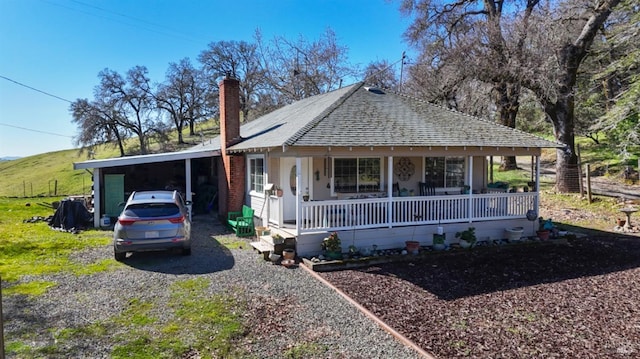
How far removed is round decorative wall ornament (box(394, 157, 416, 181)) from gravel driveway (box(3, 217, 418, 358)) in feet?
17.7

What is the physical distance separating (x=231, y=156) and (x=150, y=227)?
17.8ft

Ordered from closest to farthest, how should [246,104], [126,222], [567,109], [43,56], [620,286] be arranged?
[620,286] → [126,222] → [43,56] → [567,109] → [246,104]

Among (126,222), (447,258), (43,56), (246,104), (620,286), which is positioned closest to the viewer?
(620,286)

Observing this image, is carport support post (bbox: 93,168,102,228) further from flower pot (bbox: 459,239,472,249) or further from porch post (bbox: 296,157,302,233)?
flower pot (bbox: 459,239,472,249)

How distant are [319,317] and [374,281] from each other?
218 centimetres

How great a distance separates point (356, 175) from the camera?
12.4m

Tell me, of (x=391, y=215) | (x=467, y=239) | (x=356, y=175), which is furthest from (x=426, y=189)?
(x=391, y=215)

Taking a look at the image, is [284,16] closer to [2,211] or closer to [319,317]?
[2,211]

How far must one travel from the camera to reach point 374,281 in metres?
8.12

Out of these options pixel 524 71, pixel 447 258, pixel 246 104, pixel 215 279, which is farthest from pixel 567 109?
pixel 246 104

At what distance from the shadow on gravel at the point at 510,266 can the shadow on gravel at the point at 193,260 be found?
353 cm

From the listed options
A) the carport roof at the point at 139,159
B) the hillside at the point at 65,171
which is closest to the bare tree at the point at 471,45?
the hillside at the point at 65,171

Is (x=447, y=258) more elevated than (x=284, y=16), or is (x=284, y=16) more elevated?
(x=284, y=16)

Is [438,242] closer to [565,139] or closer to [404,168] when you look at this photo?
[404,168]
